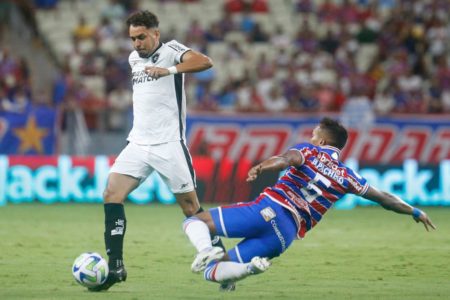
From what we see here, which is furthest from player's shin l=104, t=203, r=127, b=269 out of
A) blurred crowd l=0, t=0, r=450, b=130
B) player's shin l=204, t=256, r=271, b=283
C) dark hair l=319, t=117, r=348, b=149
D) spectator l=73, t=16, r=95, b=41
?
spectator l=73, t=16, r=95, b=41

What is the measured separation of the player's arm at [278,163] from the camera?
26.5 feet

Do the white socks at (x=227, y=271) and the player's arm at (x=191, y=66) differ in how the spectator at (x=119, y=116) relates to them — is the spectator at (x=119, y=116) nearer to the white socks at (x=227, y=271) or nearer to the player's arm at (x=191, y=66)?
the player's arm at (x=191, y=66)

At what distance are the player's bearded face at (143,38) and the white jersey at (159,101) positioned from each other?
0.12 metres

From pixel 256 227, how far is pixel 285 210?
1.01 feet

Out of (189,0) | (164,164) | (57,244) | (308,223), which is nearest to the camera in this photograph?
(308,223)

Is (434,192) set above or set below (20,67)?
below

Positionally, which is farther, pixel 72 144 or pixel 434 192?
pixel 72 144

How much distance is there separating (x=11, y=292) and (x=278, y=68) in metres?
16.9

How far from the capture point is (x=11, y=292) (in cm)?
888

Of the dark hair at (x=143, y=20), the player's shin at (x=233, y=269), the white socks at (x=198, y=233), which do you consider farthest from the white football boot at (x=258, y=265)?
the dark hair at (x=143, y=20)

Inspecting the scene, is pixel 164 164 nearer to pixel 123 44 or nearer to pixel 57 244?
pixel 57 244

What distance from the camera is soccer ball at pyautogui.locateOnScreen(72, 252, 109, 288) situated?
9.03 metres

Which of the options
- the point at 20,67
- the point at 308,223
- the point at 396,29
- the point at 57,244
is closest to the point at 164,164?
the point at 308,223

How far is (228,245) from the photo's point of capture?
44.4 feet
